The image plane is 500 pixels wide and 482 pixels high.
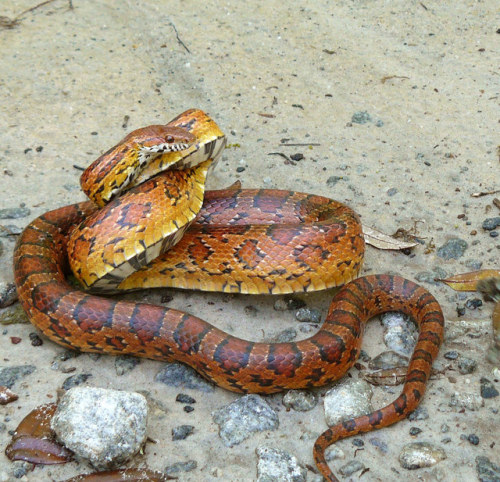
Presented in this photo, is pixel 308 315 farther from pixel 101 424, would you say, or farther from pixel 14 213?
pixel 14 213

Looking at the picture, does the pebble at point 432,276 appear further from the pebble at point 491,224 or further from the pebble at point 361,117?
the pebble at point 361,117

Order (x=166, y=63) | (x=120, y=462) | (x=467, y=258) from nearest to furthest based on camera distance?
(x=120, y=462)
(x=467, y=258)
(x=166, y=63)

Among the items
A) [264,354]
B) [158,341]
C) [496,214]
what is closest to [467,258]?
[496,214]

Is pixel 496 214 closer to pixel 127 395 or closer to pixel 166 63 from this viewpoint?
pixel 127 395

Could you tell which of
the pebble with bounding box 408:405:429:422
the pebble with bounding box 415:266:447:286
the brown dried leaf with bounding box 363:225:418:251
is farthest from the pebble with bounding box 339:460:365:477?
the brown dried leaf with bounding box 363:225:418:251

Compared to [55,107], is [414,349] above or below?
below

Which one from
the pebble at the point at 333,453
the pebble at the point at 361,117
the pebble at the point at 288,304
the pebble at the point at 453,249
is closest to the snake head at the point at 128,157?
the pebble at the point at 288,304
